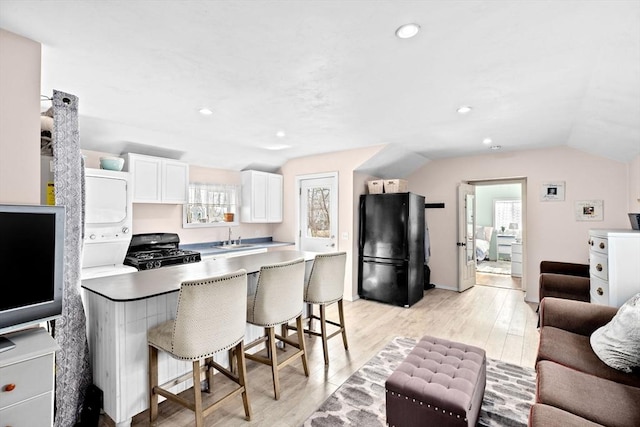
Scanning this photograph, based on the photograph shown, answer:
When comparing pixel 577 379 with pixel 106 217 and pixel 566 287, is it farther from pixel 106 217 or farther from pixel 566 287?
pixel 106 217

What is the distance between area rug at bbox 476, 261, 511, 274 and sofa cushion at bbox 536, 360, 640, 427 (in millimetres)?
6388

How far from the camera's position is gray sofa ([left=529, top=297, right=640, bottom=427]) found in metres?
1.40

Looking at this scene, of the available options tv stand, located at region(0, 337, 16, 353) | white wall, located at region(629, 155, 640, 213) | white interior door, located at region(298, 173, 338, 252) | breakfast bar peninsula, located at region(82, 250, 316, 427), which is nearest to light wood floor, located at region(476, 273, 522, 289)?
white wall, located at region(629, 155, 640, 213)

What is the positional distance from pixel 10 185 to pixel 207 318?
4.43 ft

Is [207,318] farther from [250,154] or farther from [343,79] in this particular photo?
[250,154]

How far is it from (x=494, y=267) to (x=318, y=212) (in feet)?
18.5

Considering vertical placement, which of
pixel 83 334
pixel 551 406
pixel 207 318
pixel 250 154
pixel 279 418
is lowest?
pixel 279 418

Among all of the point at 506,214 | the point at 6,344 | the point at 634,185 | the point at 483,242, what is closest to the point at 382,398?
the point at 6,344

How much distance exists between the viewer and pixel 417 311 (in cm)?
445

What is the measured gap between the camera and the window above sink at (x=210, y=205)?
195 inches

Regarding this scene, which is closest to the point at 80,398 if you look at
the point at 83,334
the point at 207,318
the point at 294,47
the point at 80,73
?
the point at 83,334

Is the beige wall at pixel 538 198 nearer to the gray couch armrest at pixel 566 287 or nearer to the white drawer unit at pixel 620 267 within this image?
the gray couch armrest at pixel 566 287

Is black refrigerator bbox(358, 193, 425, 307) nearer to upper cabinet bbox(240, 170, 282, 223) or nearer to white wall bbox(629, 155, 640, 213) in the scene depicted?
upper cabinet bbox(240, 170, 282, 223)

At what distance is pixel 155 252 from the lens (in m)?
4.07
